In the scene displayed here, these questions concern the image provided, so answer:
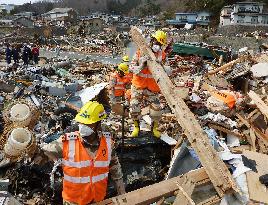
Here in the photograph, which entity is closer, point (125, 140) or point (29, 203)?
point (29, 203)

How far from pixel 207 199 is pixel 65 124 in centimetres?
383

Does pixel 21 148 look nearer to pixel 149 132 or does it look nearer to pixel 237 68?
pixel 149 132

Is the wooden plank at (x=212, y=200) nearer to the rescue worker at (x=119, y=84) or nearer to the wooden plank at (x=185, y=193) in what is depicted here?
the wooden plank at (x=185, y=193)

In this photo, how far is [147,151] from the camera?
5.46 metres

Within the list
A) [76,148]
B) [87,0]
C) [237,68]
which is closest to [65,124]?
[76,148]

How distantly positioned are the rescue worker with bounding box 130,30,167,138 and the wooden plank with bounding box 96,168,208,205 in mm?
2329

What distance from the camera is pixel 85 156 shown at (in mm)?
3113

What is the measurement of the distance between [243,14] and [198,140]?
46928 mm

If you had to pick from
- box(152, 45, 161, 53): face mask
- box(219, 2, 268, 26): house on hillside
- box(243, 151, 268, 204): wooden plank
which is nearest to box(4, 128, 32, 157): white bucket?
box(152, 45, 161, 53): face mask

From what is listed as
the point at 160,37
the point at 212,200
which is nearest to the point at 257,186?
the point at 212,200

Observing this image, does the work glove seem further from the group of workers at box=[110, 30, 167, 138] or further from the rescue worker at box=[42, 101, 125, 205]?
the rescue worker at box=[42, 101, 125, 205]

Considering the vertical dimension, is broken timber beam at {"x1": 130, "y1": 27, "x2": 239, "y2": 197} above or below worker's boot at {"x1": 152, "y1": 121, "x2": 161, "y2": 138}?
above

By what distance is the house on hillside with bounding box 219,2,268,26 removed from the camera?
47.1m

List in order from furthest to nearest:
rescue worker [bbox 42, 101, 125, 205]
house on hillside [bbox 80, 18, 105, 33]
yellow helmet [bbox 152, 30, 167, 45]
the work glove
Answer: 1. house on hillside [bbox 80, 18, 105, 33]
2. yellow helmet [bbox 152, 30, 167, 45]
3. the work glove
4. rescue worker [bbox 42, 101, 125, 205]
